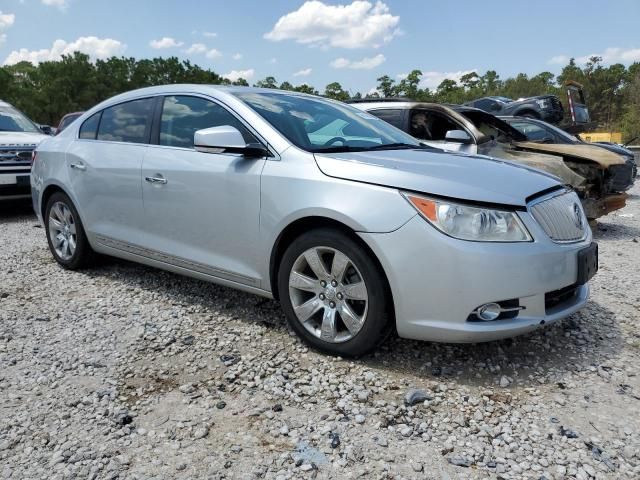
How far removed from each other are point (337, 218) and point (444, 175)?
0.61 m

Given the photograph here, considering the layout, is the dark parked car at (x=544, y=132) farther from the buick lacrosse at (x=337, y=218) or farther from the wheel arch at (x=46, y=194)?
Result: the wheel arch at (x=46, y=194)

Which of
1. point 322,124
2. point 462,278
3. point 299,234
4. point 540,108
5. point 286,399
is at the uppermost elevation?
point 540,108

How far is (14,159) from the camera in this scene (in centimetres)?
784

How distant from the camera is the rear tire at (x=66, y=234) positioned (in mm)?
4734

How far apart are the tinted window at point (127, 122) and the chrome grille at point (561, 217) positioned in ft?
9.29

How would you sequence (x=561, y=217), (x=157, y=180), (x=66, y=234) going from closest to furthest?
(x=561, y=217)
(x=157, y=180)
(x=66, y=234)

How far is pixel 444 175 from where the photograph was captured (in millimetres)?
2816

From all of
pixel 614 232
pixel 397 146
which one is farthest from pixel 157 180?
pixel 614 232

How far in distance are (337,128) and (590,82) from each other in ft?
188

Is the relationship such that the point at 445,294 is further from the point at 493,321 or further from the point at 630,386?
the point at 630,386

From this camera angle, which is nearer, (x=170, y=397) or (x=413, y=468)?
(x=413, y=468)

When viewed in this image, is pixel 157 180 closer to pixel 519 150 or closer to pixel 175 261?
pixel 175 261

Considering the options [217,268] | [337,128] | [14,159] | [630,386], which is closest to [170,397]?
[217,268]

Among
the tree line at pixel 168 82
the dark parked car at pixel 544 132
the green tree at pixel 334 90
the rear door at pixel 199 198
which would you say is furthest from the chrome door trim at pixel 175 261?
the green tree at pixel 334 90
